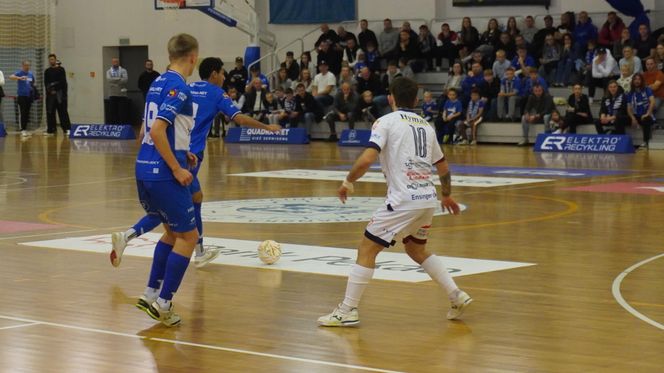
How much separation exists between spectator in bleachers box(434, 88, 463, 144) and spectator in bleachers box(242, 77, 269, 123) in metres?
5.57

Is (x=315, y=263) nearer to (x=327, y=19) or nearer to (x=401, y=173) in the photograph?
(x=401, y=173)

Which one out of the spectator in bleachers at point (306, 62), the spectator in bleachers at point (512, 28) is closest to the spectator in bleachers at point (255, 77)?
the spectator in bleachers at point (306, 62)

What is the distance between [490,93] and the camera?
1200 inches

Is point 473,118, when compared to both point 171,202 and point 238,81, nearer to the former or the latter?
point 238,81

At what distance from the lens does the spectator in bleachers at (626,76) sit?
28.2 meters

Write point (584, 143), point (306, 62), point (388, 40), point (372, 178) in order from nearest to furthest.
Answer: point (372, 178) → point (584, 143) → point (388, 40) → point (306, 62)

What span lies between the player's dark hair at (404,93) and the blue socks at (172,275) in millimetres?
1862

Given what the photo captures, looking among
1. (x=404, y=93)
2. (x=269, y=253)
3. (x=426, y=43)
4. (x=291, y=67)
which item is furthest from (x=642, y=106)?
(x=404, y=93)

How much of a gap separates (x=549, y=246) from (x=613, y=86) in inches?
633

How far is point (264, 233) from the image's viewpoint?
1345cm

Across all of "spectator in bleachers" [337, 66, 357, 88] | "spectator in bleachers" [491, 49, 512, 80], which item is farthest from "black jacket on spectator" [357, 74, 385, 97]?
"spectator in bleachers" [491, 49, 512, 80]

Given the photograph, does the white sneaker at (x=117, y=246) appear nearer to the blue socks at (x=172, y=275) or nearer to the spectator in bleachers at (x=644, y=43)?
the blue socks at (x=172, y=275)

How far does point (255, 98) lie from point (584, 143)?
34.9 feet

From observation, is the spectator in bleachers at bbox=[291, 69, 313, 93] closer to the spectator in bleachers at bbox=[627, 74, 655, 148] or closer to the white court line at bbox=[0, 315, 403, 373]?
the spectator in bleachers at bbox=[627, 74, 655, 148]
